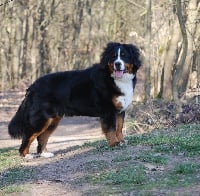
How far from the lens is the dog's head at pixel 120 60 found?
10641 millimetres

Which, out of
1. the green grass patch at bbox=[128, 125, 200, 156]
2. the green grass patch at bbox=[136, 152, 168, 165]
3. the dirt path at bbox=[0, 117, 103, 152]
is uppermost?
the green grass patch at bbox=[128, 125, 200, 156]

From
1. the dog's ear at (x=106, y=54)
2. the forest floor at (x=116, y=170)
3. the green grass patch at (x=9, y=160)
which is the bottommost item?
the green grass patch at (x=9, y=160)

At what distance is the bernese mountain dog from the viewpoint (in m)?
10.7

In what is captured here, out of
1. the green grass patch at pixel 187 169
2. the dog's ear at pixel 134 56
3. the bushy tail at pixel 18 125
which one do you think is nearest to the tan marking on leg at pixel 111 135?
the dog's ear at pixel 134 56

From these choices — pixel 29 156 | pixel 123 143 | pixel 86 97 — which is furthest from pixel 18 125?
pixel 123 143

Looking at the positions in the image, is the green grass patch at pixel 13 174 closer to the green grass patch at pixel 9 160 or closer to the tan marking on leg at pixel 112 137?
the green grass patch at pixel 9 160

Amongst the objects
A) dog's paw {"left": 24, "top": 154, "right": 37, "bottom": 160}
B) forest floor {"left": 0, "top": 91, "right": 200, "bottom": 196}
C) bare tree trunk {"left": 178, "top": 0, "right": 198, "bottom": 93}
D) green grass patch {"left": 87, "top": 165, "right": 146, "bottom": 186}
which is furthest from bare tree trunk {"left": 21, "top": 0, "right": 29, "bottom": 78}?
green grass patch {"left": 87, "top": 165, "right": 146, "bottom": 186}

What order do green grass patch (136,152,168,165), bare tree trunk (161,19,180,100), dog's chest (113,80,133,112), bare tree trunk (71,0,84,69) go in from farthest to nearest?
bare tree trunk (71,0,84,69) → bare tree trunk (161,19,180,100) → dog's chest (113,80,133,112) → green grass patch (136,152,168,165)

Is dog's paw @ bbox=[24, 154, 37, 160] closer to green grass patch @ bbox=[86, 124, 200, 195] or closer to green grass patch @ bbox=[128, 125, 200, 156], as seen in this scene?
green grass patch @ bbox=[86, 124, 200, 195]

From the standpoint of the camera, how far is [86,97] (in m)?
11.1

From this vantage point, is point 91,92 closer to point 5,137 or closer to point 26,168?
point 26,168

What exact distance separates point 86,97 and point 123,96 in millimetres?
792

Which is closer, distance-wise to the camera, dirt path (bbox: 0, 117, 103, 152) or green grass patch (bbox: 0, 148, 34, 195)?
green grass patch (bbox: 0, 148, 34, 195)

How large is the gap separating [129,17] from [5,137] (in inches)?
948
